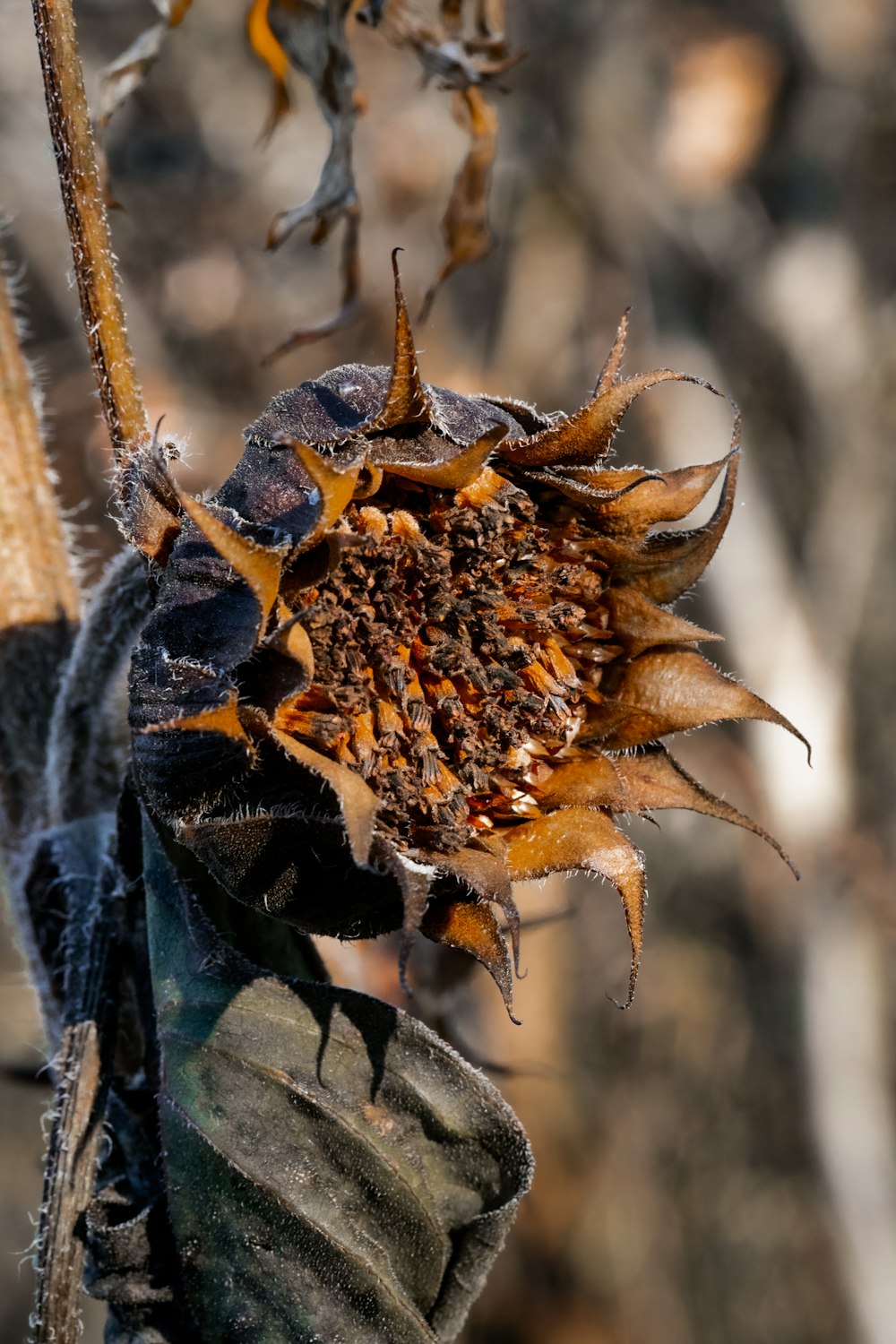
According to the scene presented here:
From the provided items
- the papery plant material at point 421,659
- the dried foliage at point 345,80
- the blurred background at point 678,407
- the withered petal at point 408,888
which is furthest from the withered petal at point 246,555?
the blurred background at point 678,407

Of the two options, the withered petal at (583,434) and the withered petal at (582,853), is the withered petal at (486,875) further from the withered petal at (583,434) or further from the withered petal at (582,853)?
the withered petal at (583,434)

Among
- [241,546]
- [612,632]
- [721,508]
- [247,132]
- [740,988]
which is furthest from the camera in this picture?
[740,988]

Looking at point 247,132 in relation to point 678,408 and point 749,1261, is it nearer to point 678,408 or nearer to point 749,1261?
point 678,408

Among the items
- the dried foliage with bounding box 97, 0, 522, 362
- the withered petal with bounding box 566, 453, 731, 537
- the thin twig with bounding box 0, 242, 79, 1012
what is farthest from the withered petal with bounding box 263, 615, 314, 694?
the dried foliage with bounding box 97, 0, 522, 362

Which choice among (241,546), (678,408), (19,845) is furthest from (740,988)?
(241,546)

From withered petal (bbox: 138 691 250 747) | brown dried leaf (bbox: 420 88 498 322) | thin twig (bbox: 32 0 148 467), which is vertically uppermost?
brown dried leaf (bbox: 420 88 498 322)

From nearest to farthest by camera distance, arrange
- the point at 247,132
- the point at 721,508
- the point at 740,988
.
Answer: the point at 721,508, the point at 247,132, the point at 740,988

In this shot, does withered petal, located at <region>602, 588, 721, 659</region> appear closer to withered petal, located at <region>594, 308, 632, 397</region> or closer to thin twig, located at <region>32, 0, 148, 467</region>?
withered petal, located at <region>594, 308, 632, 397</region>
